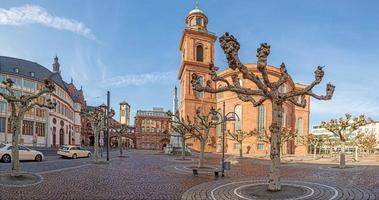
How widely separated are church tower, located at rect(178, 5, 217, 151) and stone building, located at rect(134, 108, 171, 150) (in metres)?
47.5

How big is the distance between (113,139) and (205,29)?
80.0 m

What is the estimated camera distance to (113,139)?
5364 inches

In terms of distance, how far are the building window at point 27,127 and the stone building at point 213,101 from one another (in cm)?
3116

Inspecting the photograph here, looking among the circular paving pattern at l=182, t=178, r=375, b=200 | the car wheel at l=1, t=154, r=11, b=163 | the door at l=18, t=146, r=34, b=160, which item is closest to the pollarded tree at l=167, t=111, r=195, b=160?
the door at l=18, t=146, r=34, b=160

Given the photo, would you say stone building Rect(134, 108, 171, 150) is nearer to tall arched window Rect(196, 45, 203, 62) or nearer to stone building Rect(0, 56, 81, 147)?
stone building Rect(0, 56, 81, 147)

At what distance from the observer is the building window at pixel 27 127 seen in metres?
63.3

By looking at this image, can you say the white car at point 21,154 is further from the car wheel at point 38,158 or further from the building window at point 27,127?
the building window at point 27,127

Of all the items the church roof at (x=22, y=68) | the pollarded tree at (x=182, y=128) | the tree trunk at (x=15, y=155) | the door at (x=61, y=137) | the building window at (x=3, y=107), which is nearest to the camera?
the tree trunk at (x=15, y=155)

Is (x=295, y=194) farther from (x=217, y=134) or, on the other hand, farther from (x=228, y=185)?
(x=217, y=134)

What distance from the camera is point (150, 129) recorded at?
11950cm

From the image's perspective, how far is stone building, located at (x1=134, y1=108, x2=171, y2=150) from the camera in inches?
4587

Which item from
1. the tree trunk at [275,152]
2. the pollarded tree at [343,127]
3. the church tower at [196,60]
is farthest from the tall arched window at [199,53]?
the tree trunk at [275,152]

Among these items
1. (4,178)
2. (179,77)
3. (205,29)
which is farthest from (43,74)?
(4,178)

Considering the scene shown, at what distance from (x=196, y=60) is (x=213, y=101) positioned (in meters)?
9.62
